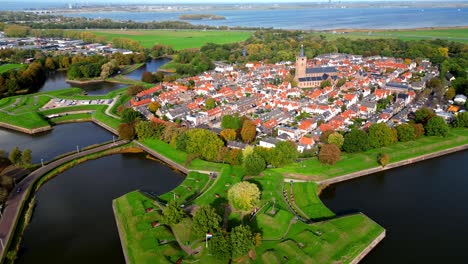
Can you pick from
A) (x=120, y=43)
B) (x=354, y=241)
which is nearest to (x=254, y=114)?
(x=354, y=241)

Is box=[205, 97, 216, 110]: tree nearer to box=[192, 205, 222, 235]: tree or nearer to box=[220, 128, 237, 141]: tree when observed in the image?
box=[220, 128, 237, 141]: tree

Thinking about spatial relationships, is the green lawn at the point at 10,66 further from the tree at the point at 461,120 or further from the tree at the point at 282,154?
the tree at the point at 461,120

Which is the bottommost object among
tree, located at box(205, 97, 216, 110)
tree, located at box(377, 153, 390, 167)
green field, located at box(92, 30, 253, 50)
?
tree, located at box(377, 153, 390, 167)

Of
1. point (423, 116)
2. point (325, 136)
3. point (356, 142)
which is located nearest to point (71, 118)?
point (325, 136)

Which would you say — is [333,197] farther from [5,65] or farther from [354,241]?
[5,65]

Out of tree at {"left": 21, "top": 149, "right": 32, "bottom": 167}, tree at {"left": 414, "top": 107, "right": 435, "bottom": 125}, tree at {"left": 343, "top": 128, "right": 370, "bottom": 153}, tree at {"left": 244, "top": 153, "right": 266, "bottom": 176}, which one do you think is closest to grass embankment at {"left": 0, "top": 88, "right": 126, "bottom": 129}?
tree at {"left": 21, "top": 149, "right": 32, "bottom": 167}

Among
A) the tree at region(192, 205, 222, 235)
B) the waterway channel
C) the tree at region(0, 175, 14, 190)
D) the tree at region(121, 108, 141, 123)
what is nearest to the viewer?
the tree at region(192, 205, 222, 235)

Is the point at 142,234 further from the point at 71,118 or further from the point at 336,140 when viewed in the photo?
the point at 71,118
